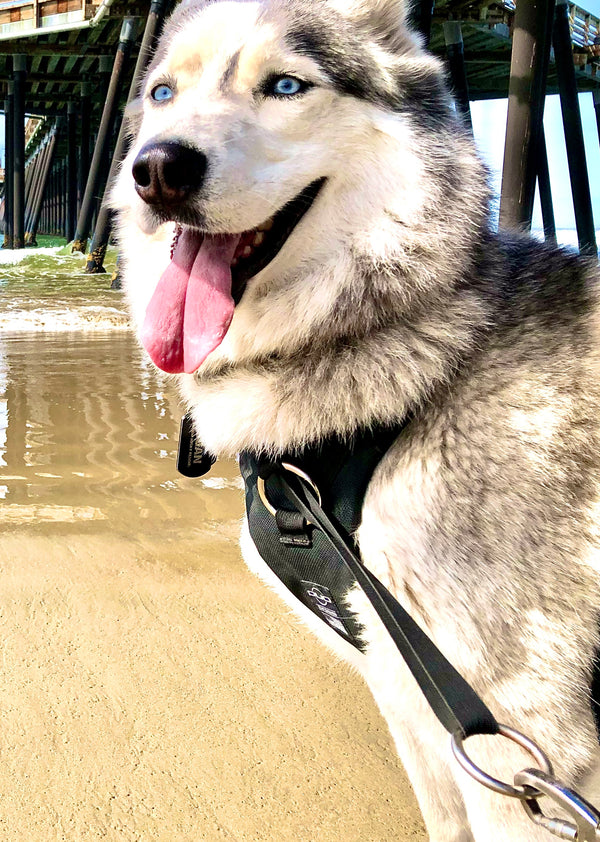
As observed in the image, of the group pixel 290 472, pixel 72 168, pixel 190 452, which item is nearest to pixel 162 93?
pixel 190 452

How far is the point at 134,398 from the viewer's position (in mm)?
4742

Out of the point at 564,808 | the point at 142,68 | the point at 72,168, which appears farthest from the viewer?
the point at 72,168

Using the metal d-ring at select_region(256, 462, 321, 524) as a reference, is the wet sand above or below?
below

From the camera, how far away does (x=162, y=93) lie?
1799mm

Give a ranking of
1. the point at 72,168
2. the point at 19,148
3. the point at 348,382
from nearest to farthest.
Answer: the point at 348,382 → the point at 19,148 → the point at 72,168

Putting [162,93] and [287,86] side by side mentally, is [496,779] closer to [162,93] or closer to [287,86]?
[287,86]

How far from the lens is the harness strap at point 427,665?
113cm

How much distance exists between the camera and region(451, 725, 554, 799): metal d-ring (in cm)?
102

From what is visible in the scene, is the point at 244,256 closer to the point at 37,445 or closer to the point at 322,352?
the point at 322,352

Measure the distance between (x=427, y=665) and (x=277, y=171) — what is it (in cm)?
102

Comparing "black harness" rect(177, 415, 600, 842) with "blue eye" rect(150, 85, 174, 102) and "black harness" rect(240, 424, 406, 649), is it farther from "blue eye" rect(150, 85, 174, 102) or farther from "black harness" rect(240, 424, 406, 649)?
"blue eye" rect(150, 85, 174, 102)

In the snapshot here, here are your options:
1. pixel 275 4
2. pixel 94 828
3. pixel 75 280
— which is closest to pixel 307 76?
pixel 275 4

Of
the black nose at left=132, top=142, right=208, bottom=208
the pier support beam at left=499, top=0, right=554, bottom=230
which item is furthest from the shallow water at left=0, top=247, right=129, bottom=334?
the black nose at left=132, top=142, right=208, bottom=208

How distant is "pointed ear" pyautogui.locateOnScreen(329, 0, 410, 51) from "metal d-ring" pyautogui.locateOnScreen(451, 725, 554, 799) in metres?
1.50
